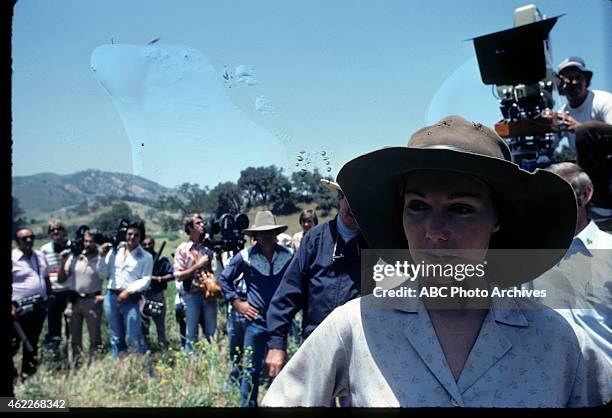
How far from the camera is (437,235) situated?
4.00 ft

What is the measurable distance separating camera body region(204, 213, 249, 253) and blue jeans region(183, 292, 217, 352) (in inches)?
26.5

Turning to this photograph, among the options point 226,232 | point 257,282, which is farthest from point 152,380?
point 226,232

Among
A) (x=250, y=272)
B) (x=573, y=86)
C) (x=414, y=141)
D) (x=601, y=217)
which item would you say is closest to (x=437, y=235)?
(x=414, y=141)

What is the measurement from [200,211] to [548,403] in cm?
356

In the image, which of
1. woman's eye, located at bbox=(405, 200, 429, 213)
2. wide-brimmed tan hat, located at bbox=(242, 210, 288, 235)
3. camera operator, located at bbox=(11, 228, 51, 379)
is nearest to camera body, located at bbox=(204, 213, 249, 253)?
wide-brimmed tan hat, located at bbox=(242, 210, 288, 235)

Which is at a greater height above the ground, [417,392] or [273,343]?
[417,392]

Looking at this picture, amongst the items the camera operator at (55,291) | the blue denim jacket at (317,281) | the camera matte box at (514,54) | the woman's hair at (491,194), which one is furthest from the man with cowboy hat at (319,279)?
the camera operator at (55,291)

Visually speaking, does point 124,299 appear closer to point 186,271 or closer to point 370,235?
point 186,271

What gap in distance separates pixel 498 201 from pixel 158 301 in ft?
15.9

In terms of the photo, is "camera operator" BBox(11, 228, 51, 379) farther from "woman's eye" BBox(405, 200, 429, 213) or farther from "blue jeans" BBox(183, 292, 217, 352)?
"woman's eye" BBox(405, 200, 429, 213)

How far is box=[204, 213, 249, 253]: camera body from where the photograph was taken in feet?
13.5

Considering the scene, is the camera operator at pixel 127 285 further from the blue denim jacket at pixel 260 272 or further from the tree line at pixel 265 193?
the tree line at pixel 265 193

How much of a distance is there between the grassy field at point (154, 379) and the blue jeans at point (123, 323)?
15cm

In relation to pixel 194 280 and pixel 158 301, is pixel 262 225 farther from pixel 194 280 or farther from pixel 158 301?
pixel 158 301
